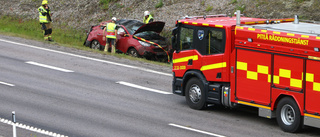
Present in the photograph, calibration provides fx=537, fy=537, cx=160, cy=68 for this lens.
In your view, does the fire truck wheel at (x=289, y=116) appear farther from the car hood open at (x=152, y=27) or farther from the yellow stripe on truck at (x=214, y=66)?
the car hood open at (x=152, y=27)

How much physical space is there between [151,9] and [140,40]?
7840 millimetres

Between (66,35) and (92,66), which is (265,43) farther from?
(66,35)

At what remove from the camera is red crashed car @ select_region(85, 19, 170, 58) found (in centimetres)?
2178

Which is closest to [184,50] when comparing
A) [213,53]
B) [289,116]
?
[213,53]

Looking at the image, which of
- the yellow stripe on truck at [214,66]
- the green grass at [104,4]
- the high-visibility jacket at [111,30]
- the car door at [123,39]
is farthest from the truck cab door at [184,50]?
the green grass at [104,4]

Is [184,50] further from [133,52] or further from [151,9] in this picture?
[151,9]

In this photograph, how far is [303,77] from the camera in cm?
1158

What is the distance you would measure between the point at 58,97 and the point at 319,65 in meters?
7.79

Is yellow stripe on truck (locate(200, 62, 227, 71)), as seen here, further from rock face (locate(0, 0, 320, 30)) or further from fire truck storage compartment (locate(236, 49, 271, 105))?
rock face (locate(0, 0, 320, 30))

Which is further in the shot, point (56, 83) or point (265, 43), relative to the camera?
point (56, 83)

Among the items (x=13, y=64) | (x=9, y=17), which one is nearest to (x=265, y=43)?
(x=13, y=64)

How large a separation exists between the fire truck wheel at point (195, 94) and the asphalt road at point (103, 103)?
202 mm

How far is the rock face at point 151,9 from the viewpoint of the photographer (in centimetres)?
2464

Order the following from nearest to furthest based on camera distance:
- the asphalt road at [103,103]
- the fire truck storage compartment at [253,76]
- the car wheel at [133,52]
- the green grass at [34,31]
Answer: the fire truck storage compartment at [253,76] → the asphalt road at [103,103] → the car wheel at [133,52] → the green grass at [34,31]
